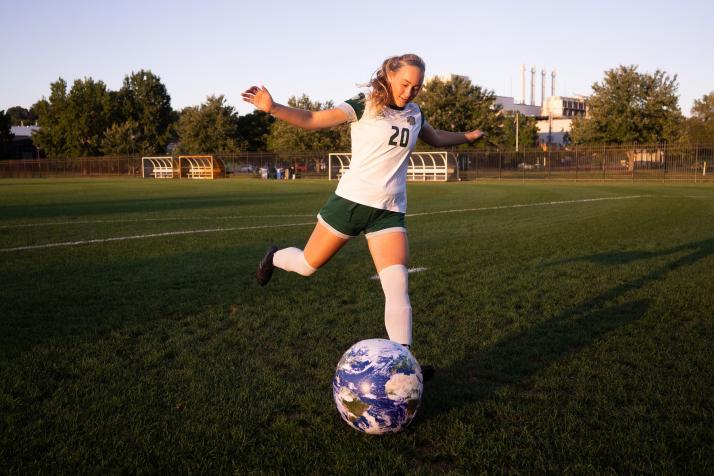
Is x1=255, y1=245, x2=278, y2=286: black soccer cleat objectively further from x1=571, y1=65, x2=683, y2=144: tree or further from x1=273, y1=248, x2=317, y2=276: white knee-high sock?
x1=571, y1=65, x2=683, y2=144: tree

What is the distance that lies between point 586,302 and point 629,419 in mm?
2907

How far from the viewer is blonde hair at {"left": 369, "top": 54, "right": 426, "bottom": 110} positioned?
3955 mm

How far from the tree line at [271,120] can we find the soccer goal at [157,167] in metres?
11.9

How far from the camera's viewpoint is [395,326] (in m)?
3.83

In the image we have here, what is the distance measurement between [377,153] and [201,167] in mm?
52987

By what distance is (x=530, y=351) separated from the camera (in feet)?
15.0

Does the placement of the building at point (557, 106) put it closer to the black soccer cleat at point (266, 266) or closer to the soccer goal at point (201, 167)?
the soccer goal at point (201, 167)

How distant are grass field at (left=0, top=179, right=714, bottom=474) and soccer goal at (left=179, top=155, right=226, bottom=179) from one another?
4551 cm

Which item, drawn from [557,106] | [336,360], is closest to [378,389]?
[336,360]

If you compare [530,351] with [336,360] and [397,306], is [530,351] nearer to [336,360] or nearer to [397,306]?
[397,306]

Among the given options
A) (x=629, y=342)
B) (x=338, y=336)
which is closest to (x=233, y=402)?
(x=338, y=336)

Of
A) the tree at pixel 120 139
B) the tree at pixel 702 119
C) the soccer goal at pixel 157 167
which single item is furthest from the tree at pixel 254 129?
the tree at pixel 702 119

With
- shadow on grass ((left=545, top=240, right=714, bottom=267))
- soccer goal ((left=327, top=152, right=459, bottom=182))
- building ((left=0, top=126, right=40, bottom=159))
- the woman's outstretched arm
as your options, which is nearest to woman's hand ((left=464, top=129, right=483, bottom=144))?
the woman's outstretched arm

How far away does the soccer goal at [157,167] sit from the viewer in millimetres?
56800
